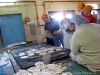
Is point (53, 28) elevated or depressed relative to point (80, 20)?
depressed

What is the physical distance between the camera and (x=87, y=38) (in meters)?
1.73

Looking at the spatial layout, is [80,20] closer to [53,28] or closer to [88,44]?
[88,44]

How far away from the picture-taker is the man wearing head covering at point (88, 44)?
172 centimetres

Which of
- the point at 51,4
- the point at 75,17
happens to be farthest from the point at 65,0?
the point at 75,17

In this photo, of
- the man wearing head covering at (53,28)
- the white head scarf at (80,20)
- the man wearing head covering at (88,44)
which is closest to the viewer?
the man wearing head covering at (88,44)

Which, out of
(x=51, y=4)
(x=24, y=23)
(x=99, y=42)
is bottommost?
(x=99, y=42)

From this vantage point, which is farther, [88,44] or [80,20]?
[80,20]

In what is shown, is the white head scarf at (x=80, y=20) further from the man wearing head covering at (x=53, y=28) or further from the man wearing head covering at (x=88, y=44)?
the man wearing head covering at (x=53, y=28)

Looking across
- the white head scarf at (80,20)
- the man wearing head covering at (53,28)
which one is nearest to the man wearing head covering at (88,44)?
the white head scarf at (80,20)

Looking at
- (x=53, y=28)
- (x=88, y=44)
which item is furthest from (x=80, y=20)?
(x=53, y=28)

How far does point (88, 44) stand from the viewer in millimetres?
1737

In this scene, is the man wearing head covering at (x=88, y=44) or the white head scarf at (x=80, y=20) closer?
the man wearing head covering at (x=88, y=44)

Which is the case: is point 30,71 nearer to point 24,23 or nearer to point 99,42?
point 99,42

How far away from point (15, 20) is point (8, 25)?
1.12 feet
